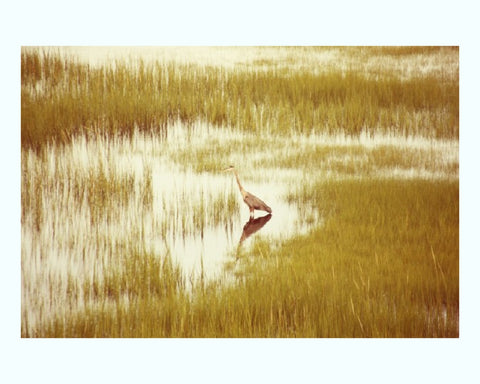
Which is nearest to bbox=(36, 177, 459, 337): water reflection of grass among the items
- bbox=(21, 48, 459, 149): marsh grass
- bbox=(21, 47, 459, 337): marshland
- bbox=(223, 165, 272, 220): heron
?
bbox=(21, 47, 459, 337): marshland

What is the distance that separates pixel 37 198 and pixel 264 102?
4.77 feet

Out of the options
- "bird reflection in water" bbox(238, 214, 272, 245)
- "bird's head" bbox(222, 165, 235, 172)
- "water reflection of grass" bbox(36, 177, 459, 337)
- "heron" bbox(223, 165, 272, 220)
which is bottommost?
"water reflection of grass" bbox(36, 177, 459, 337)

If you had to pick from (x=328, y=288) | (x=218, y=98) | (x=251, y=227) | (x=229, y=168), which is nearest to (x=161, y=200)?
(x=229, y=168)

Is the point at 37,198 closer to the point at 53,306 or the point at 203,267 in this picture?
the point at 53,306

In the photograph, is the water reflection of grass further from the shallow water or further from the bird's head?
the bird's head

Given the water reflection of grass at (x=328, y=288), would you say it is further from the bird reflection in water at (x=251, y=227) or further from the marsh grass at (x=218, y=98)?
the marsh grass at (x=218, y=98)

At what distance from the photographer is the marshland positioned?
3.51 meters

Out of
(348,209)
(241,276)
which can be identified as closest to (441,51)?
(348,209)

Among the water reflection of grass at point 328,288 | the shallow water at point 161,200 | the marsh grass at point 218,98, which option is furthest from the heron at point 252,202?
the marsh grass at point 218,98

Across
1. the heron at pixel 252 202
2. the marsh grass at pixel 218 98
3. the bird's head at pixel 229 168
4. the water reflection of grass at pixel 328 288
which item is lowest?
the water reflection of grass at pixel 328 288

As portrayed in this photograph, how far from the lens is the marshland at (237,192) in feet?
11.5

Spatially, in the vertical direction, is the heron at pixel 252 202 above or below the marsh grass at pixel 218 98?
below

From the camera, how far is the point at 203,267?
11.5ft

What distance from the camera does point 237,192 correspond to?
353 centimetres
